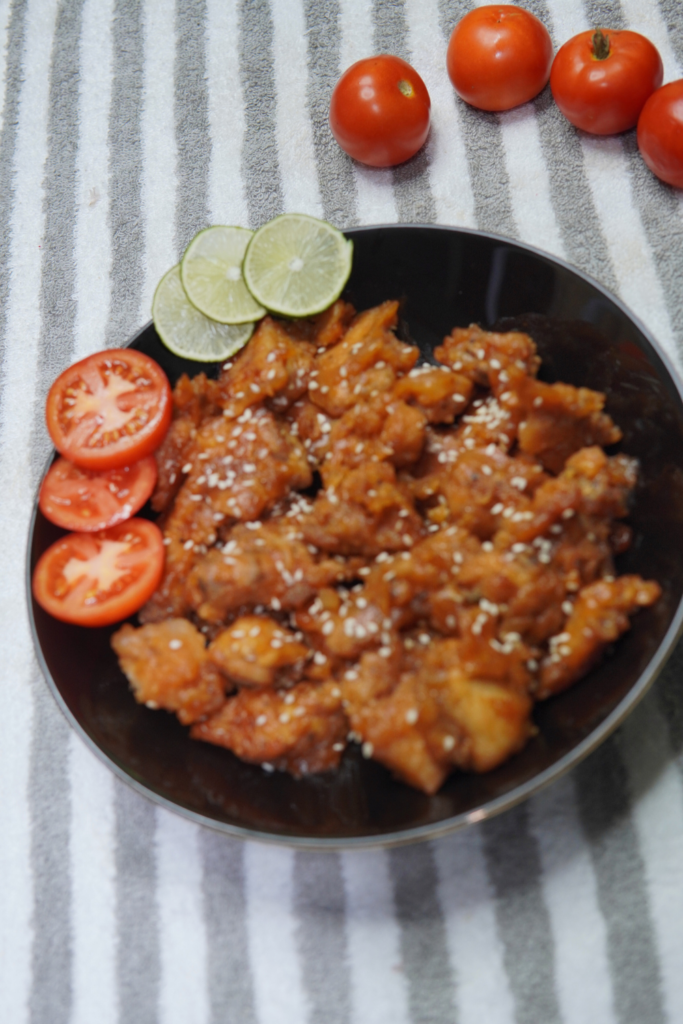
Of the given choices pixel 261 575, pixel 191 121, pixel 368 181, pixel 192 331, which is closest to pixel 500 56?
pixel 368 181

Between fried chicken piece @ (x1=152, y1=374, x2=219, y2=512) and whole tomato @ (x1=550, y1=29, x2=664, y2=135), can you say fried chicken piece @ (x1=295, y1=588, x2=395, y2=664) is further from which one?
whole tomato @ (x1=550, y1=29, x2=664, y2=135)

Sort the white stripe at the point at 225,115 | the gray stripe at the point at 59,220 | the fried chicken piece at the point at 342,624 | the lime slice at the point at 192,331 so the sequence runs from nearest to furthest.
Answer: the fried chicken piece at the point at 342,624, the lime slice at the point at 192,331, the gray stripe at the point at 59,220, the white stripe at the point at 225,115

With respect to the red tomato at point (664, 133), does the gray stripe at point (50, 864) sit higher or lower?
lower

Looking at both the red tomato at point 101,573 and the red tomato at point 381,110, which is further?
the red tomato at point 381,110

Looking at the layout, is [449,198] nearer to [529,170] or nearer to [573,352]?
[529,170]

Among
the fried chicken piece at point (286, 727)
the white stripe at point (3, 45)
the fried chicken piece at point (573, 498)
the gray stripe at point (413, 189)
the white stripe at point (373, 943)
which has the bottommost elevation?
the white stripe at point (373, 943)

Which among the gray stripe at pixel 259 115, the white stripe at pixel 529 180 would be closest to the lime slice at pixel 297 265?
the gray stripe at pixel 259 115

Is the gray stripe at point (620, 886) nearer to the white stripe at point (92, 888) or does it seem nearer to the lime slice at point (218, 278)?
the white stripe at point (92, 888)
